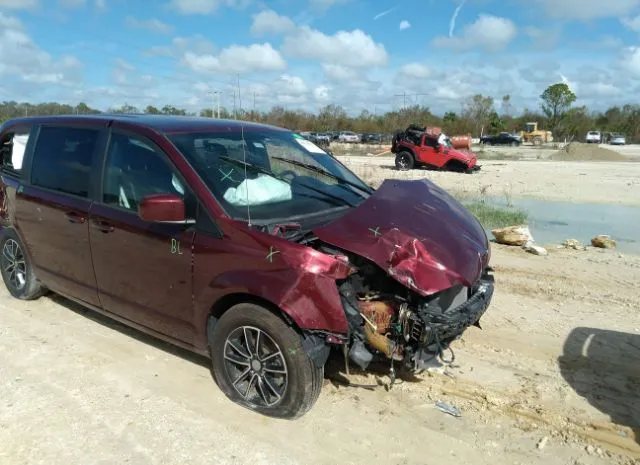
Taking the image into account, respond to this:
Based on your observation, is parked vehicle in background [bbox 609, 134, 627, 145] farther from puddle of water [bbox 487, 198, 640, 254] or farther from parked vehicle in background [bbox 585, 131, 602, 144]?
puddle of water [bbox 487, 198, 640, 254]

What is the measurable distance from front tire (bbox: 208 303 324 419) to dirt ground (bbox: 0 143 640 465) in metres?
0.11

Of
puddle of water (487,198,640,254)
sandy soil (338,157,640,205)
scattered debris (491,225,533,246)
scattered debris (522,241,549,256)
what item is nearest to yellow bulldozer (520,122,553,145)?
sandy soil (338,157,640,205)

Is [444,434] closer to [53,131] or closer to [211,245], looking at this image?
[211,245]

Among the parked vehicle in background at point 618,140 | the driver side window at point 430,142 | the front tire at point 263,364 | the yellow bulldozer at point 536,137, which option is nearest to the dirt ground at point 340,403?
the front tire at point 263,364

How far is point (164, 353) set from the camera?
14.4 feet

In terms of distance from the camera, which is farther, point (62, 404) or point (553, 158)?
point (553, 158)

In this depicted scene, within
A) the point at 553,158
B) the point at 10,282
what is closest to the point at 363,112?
the point at 553,158

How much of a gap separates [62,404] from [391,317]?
2.32 meters

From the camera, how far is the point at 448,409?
3645 mm

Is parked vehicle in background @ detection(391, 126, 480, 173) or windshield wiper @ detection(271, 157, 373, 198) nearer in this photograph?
windshield wiper @ detection(271, 157, 373, 198)

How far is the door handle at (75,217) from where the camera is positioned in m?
4.30

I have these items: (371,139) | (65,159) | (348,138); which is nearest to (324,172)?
(65,159)

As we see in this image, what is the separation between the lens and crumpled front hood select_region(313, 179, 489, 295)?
3.32 m

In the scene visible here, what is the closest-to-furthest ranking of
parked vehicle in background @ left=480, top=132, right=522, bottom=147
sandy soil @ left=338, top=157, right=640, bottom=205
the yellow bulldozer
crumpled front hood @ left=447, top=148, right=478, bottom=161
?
sandy soil @ left=338, top=157, right=640, bottom=205 → crumpled front hood @ left=447, top=148, right=478, bottom=161 → parked vehicle in background @ left=480, top=132, right=522, bottom=147 → the yellow bulldozer
